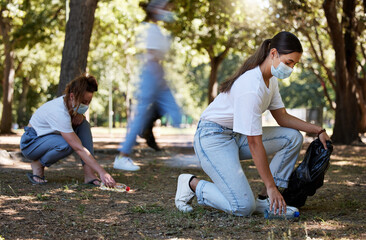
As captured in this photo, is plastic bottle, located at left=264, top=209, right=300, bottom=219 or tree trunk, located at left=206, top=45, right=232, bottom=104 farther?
tree trunk, located at left=206, top=45, right=232, bottom=104

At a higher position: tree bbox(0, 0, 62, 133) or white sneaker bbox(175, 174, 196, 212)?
tree bbox(0, 0, 62, 133)

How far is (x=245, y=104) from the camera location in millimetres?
3580

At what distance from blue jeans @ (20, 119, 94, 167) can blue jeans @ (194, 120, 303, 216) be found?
204 centimetres

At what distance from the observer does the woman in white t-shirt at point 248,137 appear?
358 centimetres

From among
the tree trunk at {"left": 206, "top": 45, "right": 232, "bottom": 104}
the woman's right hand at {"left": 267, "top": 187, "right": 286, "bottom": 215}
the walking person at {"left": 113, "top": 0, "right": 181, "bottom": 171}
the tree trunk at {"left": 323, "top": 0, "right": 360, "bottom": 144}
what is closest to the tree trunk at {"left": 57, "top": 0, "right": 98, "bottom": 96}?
the walking person at {"left": 113, "top": 0, "right": 181, "bottom": 171}

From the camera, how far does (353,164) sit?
29.0 ft

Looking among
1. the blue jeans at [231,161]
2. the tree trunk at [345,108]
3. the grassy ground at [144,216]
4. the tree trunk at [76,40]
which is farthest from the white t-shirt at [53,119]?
the tree trunk at [345,108]

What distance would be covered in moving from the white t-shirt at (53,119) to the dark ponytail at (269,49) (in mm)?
2037

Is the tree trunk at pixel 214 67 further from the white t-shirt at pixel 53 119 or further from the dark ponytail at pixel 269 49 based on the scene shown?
the dark ponytail at pixel 269 49

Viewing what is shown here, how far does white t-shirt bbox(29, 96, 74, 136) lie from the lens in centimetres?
520

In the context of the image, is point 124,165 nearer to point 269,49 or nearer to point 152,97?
point 152,97

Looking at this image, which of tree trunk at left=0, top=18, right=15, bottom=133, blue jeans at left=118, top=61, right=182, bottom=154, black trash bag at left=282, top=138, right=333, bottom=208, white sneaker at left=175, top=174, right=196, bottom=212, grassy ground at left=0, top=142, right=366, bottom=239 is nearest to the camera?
grassy ground at left=0, top=142, right=366, bottom=239

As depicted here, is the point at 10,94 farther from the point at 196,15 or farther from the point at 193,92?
the point at 193,92

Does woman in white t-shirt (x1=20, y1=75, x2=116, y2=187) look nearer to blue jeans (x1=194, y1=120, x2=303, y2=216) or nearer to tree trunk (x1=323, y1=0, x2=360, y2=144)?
blue jeans (x1=194, y1=120, x2=303, y2=216)
